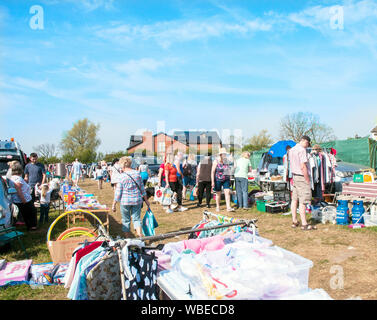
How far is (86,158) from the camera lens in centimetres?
4519

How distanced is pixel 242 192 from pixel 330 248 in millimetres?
3881

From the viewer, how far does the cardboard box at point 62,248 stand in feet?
13.4

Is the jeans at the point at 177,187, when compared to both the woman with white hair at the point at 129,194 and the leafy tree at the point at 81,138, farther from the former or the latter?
the leafy tree at the point at 81,138

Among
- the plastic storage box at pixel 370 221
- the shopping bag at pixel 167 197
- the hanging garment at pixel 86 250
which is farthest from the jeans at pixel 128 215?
the plastic storage box at pixel 370 221

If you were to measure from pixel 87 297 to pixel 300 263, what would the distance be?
1731 mm

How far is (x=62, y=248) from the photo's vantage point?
162 inches

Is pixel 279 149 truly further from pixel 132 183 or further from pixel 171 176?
pixel 132 183

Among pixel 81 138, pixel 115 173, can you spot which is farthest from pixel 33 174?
pixel 81 138

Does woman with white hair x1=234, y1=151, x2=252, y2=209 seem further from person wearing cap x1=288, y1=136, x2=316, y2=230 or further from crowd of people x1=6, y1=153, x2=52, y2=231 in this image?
crowd of people x1=6, y1=153, x2=52, y2=231

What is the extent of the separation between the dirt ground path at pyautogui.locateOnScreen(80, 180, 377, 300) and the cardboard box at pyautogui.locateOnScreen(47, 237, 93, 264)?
2.07 m

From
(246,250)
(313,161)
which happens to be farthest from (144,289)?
(313,161)

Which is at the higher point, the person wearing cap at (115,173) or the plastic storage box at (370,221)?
the person wearing cap at (115,173)

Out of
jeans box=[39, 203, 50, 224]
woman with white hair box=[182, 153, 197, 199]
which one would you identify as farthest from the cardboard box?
woman with white hair box=[182, 153, 197, 199]
